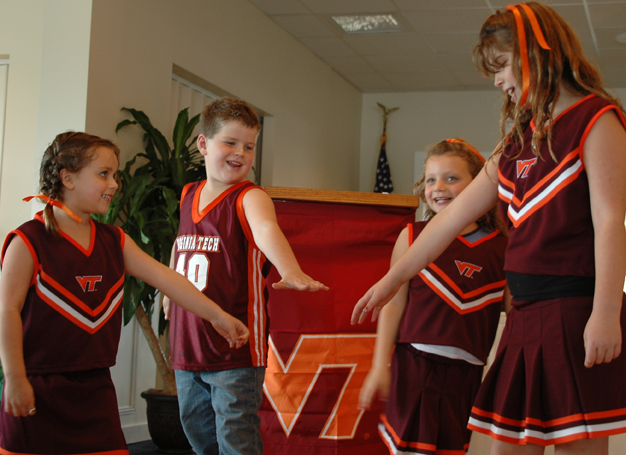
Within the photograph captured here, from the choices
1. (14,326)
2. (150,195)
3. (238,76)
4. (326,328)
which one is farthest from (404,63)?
(14,326)

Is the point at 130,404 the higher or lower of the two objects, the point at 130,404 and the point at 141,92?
the lower

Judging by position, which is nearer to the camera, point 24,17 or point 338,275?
point 338,275

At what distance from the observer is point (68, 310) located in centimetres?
149

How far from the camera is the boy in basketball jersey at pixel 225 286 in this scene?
1.72 m

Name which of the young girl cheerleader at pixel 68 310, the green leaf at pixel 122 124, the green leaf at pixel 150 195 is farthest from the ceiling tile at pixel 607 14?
the young girl cheerleader at pixel 68 310

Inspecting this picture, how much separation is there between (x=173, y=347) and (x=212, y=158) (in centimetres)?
58

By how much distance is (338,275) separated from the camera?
228 centimetres

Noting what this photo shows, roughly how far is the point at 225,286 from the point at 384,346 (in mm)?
472

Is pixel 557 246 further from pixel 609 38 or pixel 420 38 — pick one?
pixel 609 38

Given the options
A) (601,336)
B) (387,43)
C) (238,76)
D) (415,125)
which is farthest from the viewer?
(415,125)

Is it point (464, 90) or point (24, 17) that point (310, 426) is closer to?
point (24, 17)

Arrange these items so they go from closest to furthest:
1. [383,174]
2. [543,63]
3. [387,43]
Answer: [543,63], [387,43], [383,174]

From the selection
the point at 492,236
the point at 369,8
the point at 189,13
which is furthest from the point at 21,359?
the point at 369,8

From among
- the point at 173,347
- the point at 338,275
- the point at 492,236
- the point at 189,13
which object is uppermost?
the point at 189,13
